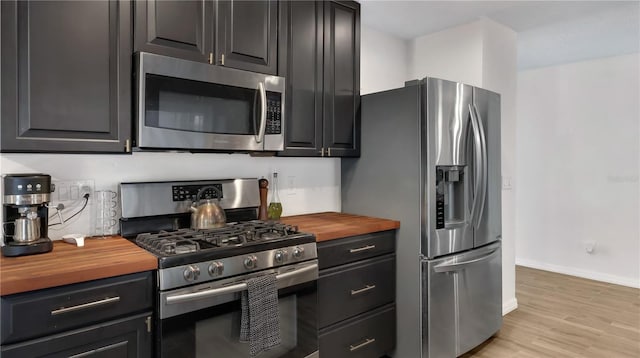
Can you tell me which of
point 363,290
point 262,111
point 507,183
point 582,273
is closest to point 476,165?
point 507,183

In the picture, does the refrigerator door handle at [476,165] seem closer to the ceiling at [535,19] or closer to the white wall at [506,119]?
the white wall at [506,119]

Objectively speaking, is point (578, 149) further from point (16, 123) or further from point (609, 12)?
point (16, 123)

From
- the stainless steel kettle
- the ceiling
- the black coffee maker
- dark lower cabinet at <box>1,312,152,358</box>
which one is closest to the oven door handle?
dark lower cabinet at <box>1,312,152,358</box>

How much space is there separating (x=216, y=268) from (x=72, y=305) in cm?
53

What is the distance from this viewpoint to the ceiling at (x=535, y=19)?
9.56 feet

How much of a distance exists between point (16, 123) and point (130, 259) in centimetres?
71

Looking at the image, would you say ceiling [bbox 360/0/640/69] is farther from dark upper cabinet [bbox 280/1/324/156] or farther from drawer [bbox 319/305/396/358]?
drawer [bbox 319/305/396/358]

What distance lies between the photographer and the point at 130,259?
5.00 ft

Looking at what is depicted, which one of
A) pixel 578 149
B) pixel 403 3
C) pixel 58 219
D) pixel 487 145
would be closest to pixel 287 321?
pixel 58 219

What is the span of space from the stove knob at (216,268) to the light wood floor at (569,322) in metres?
2.05

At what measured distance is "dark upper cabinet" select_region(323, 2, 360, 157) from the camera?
2660 millimetres

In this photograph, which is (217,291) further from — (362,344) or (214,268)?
(362,344)

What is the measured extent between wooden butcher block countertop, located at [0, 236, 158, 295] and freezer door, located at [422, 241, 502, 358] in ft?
5.48

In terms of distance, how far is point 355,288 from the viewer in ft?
7.77
